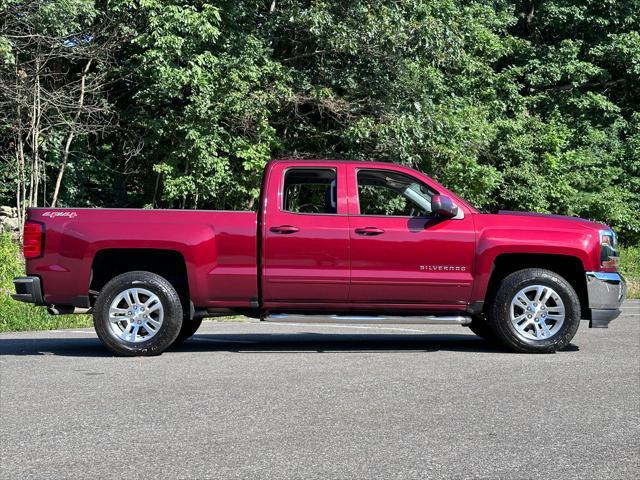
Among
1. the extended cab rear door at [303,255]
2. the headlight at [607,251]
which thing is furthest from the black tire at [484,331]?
the extended cab rear door at [303,255]

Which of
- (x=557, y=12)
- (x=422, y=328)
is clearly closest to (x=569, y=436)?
(x=422, y=328)

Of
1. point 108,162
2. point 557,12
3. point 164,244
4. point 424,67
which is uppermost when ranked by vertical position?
point 557,12

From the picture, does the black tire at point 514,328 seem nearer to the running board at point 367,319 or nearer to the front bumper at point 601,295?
the front bumper at point 601,295

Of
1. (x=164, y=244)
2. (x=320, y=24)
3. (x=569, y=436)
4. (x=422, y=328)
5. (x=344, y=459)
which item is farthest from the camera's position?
(x=320, y=24)

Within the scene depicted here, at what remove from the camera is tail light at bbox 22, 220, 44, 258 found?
9812 millimetres

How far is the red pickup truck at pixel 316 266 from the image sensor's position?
32.0ft

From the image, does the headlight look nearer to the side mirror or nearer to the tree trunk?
the side mirror

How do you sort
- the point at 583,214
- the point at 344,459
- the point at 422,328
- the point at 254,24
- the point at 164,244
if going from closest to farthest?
the point at 344,459
the point at 164,244
the point at 422,328
the point at 254,24
the point at 583,214

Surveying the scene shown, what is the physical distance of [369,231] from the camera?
32.3ft

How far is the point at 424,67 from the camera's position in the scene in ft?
86.4

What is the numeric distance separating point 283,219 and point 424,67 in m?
17.4

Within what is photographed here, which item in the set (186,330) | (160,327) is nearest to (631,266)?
(186,330)

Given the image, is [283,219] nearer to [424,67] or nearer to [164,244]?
[164,244]

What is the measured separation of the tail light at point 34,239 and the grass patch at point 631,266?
21544mm
